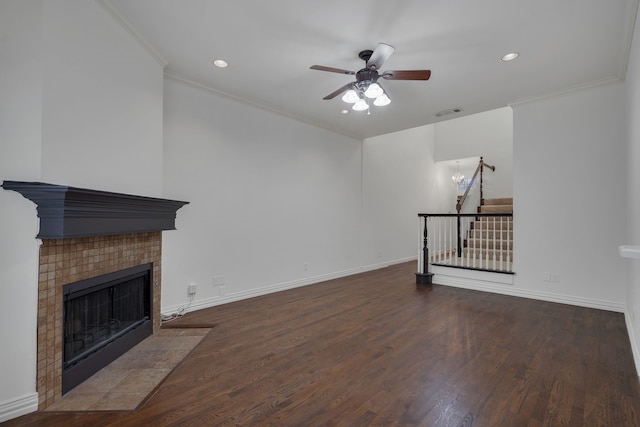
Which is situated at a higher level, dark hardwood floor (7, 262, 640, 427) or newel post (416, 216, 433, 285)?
newel post (416, 216, 433, 285)

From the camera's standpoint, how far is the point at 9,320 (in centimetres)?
173

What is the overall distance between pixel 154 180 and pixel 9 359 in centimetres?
172

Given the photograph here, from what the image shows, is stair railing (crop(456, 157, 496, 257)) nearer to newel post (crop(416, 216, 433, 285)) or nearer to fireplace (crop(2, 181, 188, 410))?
newel post (crop(416, 216, 433, 285))

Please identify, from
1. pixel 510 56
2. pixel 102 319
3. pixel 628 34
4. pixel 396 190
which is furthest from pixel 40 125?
pixel 396 190

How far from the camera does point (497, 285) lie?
4.60 m

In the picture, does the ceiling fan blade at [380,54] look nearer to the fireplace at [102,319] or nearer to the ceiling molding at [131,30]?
the ceiling molding at [131,30]

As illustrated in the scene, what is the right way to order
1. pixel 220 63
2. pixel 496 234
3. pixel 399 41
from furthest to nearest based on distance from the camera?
pixel 496 234 < pixel 220 63 < pixel 399 41

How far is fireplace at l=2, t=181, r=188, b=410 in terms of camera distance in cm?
182

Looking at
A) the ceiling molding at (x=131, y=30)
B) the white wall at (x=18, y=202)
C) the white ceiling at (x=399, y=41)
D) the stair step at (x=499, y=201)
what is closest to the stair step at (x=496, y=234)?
the stair step at (x=499, y=201)

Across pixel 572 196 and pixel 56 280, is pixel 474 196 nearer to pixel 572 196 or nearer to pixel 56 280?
pixel 572 196

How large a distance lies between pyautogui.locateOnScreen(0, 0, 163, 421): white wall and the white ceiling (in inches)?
23.6

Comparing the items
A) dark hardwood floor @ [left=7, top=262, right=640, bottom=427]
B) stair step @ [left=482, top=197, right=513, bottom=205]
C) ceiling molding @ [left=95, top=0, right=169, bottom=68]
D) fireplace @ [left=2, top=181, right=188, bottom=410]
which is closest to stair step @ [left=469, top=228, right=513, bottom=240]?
dark hardwood floor @ [left=7, top=262, right=640, bottom=427]

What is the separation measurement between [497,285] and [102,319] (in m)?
5.02

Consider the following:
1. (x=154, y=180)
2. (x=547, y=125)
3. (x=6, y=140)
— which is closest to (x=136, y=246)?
(x=154, y=180)
